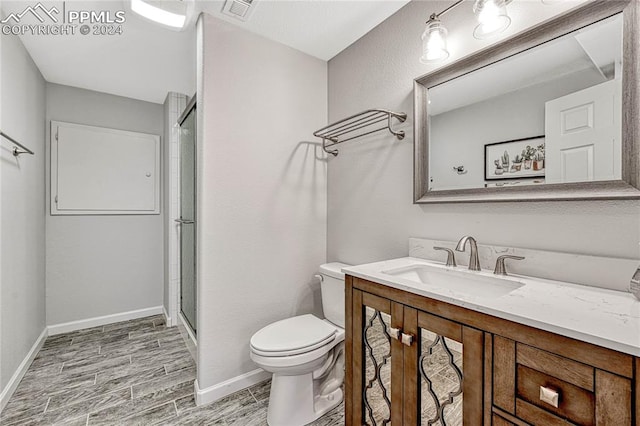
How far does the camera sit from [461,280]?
126cm

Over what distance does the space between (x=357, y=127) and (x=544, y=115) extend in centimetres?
105

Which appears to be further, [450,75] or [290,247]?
[290,247]

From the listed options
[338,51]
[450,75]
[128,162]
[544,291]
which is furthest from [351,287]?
[128,162]

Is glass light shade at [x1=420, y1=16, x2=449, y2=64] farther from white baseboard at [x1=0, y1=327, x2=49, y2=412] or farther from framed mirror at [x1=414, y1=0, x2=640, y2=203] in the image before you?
white baseboard at [x1=0, y1=327, x2=49, y2=412]

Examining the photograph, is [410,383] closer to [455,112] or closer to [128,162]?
[455,112]

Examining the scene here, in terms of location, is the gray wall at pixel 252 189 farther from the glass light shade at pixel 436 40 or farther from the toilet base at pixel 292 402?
the glass light shade at pixel 436 40

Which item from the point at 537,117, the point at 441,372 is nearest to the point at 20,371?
the point at 441,372

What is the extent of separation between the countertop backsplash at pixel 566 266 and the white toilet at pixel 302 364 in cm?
82

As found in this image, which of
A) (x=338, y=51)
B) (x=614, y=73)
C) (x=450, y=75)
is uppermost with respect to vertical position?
(x=338, y=51)

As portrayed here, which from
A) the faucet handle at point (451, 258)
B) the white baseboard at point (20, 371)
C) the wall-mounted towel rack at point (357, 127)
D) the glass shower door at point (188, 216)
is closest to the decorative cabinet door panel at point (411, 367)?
the faucet handle at point (451, 258)

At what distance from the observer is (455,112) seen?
4.63ft

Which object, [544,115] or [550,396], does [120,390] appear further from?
[544,115]

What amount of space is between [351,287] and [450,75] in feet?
3.77

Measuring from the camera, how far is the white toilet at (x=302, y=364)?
1.43 m
